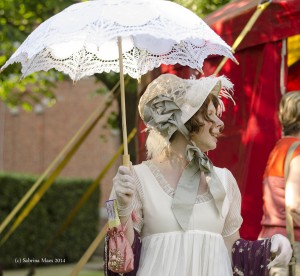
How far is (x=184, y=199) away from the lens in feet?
11.7

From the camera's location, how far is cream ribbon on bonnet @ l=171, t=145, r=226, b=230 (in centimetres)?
356

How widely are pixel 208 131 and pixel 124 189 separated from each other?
1.80 feet

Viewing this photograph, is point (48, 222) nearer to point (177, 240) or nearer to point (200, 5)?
point (200, 5)

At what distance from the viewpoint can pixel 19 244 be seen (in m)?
16.2

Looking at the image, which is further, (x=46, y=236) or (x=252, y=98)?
(x=46, y=236)

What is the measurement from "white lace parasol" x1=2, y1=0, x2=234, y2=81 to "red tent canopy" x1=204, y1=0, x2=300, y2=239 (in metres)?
1.79

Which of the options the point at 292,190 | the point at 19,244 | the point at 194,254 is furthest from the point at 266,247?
the point at 19,244

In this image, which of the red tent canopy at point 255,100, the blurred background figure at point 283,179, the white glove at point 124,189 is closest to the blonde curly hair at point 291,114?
the blurred background figure at point 283,179

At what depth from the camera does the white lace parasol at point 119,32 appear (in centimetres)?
358

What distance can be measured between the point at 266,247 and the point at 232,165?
110 inches

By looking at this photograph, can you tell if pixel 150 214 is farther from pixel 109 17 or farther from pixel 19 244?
pixel 19 244

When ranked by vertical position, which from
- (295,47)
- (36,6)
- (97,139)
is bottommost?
(97,139)

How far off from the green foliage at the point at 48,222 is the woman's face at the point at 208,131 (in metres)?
12.0

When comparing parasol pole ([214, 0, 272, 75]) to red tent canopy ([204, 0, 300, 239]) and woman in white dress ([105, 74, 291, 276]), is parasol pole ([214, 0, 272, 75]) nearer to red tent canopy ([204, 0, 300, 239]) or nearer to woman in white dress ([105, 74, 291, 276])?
red tent canopy ([204, 0, 300, 239])
